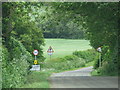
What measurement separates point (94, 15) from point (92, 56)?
188 feet

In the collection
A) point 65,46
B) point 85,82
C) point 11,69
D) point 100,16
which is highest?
point 100,16

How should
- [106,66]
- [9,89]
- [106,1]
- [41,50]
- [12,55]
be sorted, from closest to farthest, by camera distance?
[9,89]
[106,1]
[12,55]
[106,66]
[41,50]

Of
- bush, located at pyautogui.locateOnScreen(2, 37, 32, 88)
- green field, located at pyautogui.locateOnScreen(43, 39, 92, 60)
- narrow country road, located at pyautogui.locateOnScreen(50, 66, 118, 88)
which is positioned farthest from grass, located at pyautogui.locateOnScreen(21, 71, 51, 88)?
green field, located at pyautogui.locateOnScreen(43, 39, 92, 60)

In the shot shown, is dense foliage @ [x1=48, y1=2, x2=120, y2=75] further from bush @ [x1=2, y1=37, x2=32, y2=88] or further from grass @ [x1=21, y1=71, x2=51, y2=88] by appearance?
grass @ [x1=21, y1=71, x2=51, y2=88]

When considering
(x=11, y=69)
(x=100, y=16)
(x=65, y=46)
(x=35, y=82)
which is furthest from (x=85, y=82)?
(x=65, y=46)

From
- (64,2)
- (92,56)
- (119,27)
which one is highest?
(64,2)

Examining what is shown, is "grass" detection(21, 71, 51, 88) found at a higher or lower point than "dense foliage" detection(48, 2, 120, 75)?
lower

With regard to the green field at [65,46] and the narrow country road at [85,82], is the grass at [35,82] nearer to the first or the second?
the narrow country road at [85,82]

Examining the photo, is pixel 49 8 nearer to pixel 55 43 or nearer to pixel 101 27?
pixel 101 27

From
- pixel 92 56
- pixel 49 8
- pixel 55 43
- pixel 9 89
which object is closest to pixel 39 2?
pixel 49 8

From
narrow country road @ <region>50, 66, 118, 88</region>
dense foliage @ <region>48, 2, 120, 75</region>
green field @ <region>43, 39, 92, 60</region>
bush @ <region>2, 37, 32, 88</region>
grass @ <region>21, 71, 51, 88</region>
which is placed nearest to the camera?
bush @ <region>2, 37, 32, 88</region>

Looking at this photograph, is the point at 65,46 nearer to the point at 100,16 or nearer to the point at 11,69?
the point at 100,16

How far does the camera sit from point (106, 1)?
1714 cm

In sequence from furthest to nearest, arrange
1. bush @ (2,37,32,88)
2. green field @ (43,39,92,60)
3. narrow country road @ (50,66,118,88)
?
green field @ (43,39,92,60) < narrow country road @ (50,66,118,88) < bush @ (2,37,32,88)
